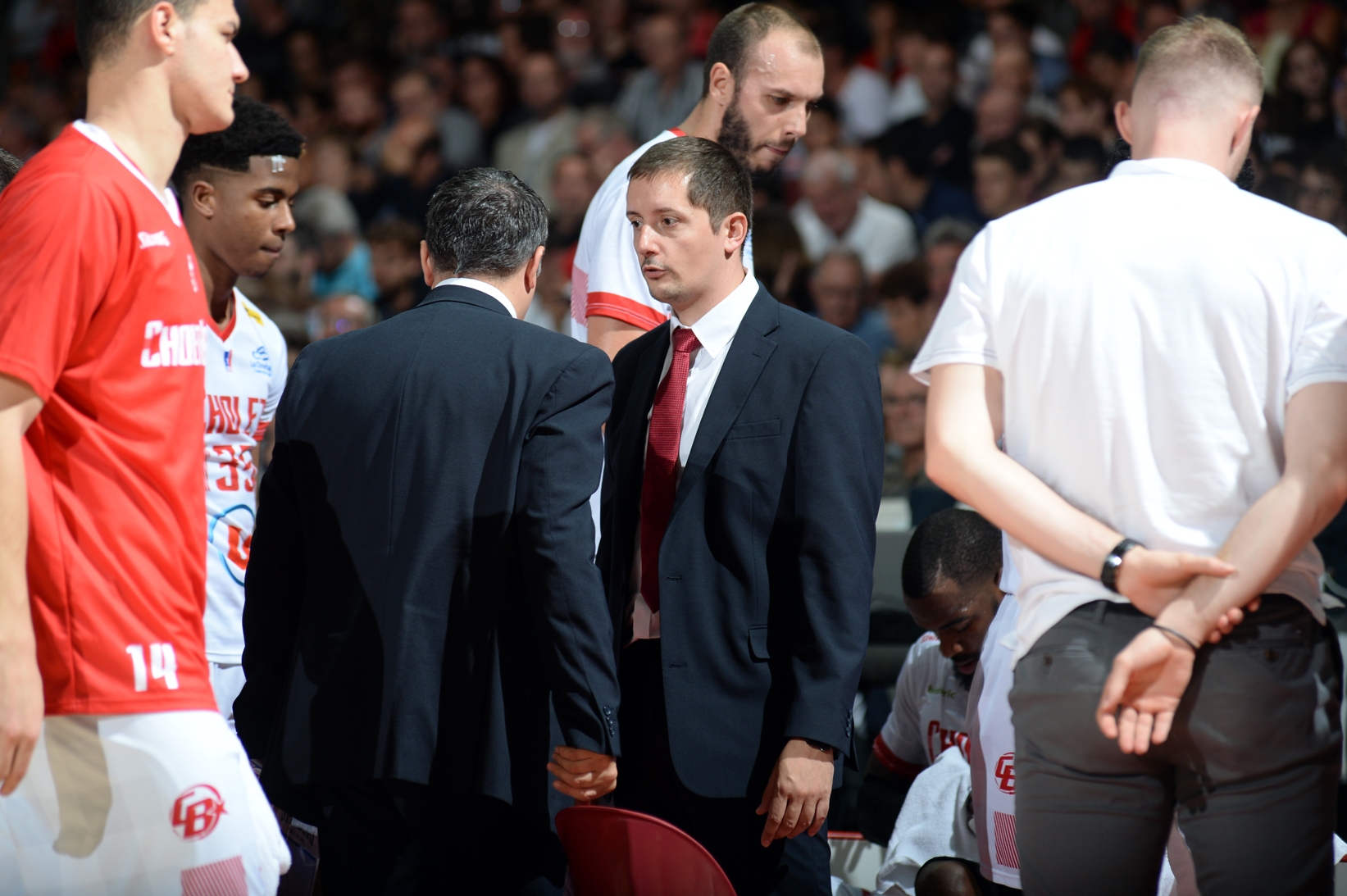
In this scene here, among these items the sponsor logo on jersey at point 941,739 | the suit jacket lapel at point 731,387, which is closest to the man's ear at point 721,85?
the suit jacket lapel at point 731,387

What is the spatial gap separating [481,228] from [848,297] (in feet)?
14.8

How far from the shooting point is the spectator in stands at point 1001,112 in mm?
7832

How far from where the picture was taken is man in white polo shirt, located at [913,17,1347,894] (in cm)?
201

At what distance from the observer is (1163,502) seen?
2.10 meters

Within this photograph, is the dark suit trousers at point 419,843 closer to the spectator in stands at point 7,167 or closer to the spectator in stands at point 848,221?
the spectator in stands at point 7,167

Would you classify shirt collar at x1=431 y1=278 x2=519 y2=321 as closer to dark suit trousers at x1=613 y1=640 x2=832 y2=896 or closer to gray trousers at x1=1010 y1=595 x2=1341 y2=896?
dark suit trousers at x1=613 y1=640 x2=832 y2=896

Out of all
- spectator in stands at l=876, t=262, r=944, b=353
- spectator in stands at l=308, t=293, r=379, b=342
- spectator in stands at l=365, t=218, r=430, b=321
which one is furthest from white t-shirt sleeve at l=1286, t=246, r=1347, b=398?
spectator in stands at l=365, t=218, r=430, b=321

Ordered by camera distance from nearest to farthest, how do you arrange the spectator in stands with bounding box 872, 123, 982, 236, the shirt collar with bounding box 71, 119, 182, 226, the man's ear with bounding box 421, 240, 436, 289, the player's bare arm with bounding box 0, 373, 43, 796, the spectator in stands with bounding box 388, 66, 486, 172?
1. the player's bare arm with bounding box 0, 373, 43, 796
2. the shirt collar with bounding box 71, 119, 182, 226
3. the man's ear with bounding box 421, 240, 436, 289
4. the spectator in stands with bounding box 872, 123, 982, 236
5. the spectator in stands with bounding box 388, 66, 486, 172

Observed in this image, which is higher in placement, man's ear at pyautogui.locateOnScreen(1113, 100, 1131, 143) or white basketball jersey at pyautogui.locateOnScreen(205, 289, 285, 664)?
man's ear at pyautogui.locateOnScreen(1113, 100, 1131, 143)

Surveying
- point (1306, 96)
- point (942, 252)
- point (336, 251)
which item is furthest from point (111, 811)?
point (336, 251)

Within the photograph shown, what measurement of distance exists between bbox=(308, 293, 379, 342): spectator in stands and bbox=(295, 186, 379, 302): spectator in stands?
73 cm

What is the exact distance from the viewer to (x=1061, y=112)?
25.2ft

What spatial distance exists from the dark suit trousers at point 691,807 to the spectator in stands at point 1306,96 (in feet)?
17.8

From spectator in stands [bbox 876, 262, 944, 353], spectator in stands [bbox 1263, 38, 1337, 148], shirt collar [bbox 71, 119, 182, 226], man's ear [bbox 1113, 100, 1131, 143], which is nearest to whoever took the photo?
shirt collar [bbox 71, 119, 182, 226]
